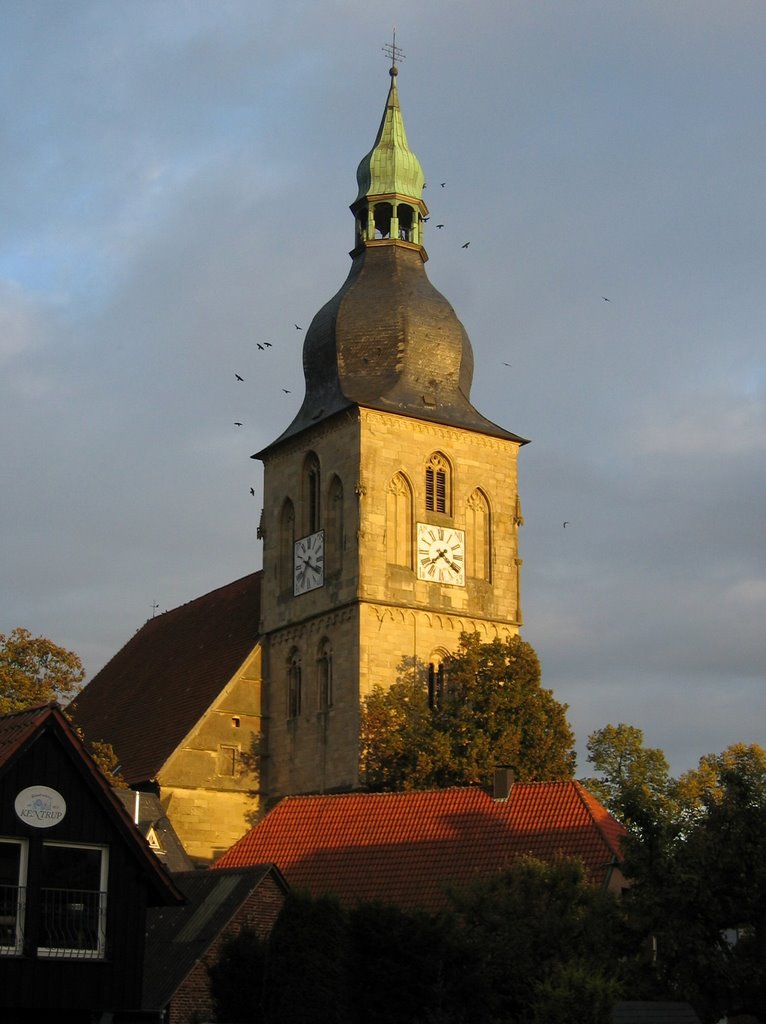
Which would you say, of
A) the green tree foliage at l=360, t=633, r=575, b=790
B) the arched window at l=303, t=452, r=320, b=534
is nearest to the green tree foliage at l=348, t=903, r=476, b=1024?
the green tree foliage at l=360, t=633, r=575, b=790

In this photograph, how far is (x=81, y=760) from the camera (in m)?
22.8

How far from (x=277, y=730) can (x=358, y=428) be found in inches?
341

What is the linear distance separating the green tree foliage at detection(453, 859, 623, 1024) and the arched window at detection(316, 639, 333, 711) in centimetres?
1952

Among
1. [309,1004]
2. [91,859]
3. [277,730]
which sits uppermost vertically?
[277,730]

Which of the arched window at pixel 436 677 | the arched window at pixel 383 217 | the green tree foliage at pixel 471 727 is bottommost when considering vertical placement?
the green tree foliage at pixel 471 727

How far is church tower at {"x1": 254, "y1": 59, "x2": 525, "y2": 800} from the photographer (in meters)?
51.8

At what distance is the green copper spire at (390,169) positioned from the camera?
58.8 m

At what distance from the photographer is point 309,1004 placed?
23.8 meters

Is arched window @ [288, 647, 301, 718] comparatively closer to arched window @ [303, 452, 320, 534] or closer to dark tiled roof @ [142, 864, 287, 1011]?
arched window @ [303, 452, 320, 534]

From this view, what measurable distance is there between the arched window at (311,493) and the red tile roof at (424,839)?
15053 mm

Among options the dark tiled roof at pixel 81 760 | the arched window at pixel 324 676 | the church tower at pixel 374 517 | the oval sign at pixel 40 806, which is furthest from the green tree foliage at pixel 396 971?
the arched window at pixel 324 676

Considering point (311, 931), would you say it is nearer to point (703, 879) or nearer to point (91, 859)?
point (91, 859)

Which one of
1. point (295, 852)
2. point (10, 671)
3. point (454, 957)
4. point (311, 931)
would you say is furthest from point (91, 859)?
point (10, 671)

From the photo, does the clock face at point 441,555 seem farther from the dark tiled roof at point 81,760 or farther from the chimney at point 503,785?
the dark tiled roof at point 81,760
